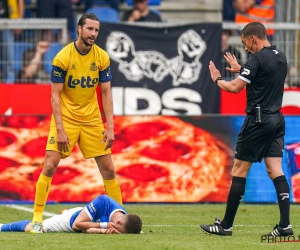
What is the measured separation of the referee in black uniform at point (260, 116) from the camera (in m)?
10.6

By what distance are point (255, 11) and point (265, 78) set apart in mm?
10096

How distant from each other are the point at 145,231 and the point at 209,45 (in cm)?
790

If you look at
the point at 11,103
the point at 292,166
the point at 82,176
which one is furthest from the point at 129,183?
the point at 11,103

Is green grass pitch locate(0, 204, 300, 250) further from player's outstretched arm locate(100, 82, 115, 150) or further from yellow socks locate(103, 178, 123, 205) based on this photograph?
player's outstretched arm locate(100, 82, 115, 150)

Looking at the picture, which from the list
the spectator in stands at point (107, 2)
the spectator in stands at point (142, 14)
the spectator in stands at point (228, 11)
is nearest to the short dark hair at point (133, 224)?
the spectator in stands at point (142, 14)

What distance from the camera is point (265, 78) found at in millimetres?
10609

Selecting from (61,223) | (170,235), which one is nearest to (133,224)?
(170,235)

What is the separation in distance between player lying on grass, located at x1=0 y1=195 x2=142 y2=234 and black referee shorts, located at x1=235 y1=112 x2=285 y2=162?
134 cm

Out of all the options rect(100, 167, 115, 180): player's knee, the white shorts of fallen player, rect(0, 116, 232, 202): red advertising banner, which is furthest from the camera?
rect(0, 116, 232, 202): red advertising banner

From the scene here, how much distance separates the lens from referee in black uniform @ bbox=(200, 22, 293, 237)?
10578 millimetres

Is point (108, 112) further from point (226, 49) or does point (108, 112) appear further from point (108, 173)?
point (226, 49)

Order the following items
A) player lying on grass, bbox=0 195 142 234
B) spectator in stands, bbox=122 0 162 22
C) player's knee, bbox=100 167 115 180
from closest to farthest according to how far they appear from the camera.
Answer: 1. player lying on grass, bbox=0 195 142 234
2. player's knee, bbox=100 167 115 180
3. spectator in stands, bbox=122 0 162 22

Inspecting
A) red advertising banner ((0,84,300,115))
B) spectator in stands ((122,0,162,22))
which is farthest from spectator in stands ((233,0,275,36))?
red advertising banner ((0,84,300,115))

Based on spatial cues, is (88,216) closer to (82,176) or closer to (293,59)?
(82,176)
